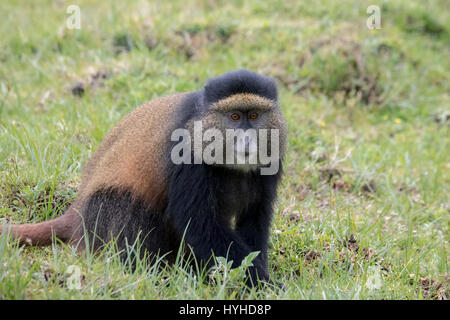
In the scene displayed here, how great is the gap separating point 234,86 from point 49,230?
5.32ft

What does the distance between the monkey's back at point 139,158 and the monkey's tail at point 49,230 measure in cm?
19

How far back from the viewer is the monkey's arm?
3.77 m

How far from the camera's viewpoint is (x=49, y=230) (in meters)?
4.05

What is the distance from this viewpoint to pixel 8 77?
714cm

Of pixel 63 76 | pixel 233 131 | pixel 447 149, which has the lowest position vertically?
pixel 447 149

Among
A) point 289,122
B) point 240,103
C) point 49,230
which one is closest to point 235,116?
point 240,103

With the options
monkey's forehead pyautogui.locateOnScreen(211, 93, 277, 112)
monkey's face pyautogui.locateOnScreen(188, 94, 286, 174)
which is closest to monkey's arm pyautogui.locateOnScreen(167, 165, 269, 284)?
monkey's face pyautogui.locateOnScreen(188, 94, 286, 174)

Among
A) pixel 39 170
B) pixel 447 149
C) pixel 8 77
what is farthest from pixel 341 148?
pixel 8 77

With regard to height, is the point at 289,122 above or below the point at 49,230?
above

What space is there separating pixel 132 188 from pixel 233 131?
878mm

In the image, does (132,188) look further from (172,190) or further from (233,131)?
(233,131)

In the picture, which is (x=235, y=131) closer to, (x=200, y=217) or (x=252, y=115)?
(x=252, y=115)

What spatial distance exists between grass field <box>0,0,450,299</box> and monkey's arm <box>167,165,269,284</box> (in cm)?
19
